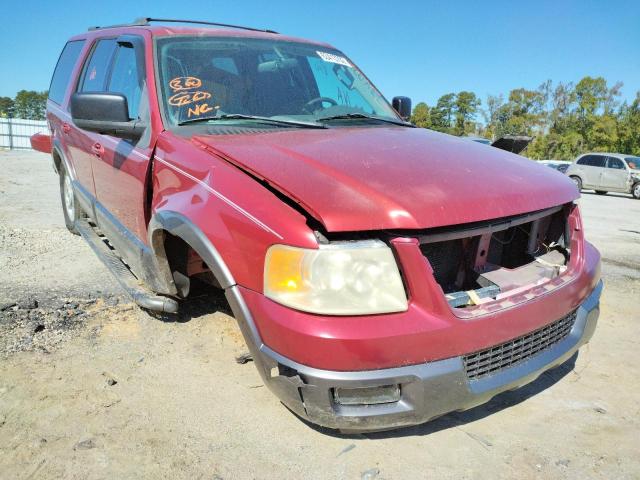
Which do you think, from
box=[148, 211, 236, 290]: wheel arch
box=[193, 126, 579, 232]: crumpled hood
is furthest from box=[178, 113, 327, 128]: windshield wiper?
box=[148, 211, 236, 290]: wheel arch

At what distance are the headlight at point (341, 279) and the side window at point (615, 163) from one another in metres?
19.3

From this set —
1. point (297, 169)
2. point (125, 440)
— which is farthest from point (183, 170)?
point (125, 440)

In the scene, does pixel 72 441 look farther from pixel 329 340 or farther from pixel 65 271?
pixel 65 271

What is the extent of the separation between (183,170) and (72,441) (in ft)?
4.10

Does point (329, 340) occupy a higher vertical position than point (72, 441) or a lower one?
higher

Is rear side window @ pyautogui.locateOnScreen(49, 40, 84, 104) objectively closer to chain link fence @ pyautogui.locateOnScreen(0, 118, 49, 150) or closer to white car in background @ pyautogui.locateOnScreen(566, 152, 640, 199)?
white car in background @ pyautogui.locateOnScreen(566, 152, 640, 199)

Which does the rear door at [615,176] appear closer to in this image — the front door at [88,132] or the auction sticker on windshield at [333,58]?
the auction sticker on windshield at [333,58]

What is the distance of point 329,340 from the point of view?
1671mm

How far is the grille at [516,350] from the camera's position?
189cm

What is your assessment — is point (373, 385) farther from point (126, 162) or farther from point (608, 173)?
point (608, 173)

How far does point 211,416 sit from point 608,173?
19.3m

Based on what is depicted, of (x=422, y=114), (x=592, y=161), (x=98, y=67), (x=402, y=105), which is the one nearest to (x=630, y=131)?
(x=592, y=161)

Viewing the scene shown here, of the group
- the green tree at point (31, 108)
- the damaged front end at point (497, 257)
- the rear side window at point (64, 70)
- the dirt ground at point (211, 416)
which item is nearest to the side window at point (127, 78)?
the rear side window at point (64, 70)

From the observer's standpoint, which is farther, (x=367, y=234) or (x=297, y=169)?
(x=297, y=169)
